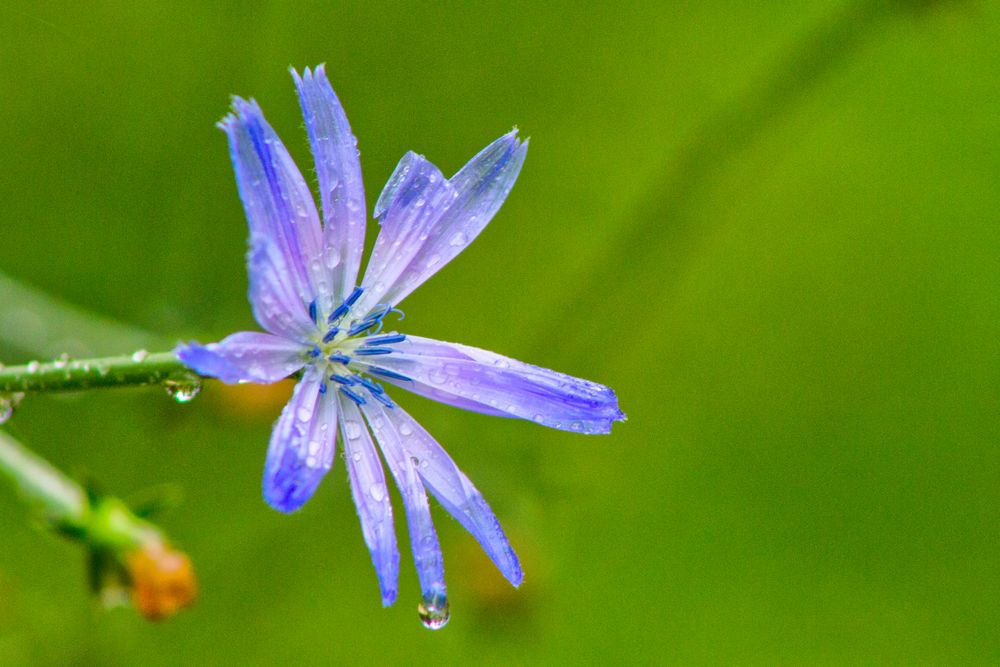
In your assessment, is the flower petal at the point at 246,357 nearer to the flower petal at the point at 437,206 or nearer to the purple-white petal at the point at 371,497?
the purple-white petal at the point at 371,497

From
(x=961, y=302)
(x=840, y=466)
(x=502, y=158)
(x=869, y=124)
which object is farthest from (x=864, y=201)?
(x=502, y=158)

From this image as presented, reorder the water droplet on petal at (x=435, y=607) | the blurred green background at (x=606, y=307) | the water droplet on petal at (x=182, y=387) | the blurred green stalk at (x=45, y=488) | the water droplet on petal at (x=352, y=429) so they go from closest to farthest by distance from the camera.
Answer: the water droplet on petal at (x=182, y=387) → the water droplet on petal at (x=435, y=607) → the water droplet on petal at (x=352, y=429) → the blurred green stalk at (x=45, y=488) → the blurred green background at (x=606, y=307)

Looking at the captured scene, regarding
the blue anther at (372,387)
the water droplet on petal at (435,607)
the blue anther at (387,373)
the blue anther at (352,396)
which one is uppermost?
the blue anther at (387,373)

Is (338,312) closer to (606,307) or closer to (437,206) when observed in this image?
(437,206)

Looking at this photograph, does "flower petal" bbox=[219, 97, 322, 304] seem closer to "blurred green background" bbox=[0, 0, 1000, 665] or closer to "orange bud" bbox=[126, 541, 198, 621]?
"orange bud" bbox=[126, 541, 198, 621]

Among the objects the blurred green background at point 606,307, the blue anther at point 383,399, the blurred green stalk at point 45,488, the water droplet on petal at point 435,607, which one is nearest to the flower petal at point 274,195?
the blue anther at point 383,399

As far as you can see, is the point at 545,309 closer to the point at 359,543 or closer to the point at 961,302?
the point at 359,543

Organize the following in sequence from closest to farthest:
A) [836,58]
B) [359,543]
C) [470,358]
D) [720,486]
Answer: [470,358] < [836,58] < [359,543] < [720,486]
